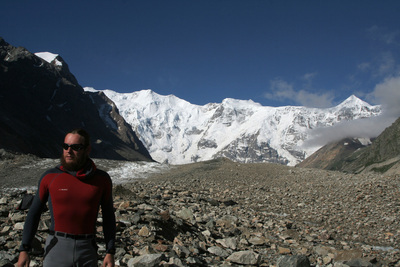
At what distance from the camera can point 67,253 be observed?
3.97 m

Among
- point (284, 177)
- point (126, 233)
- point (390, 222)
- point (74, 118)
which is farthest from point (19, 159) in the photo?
point (74, 118)

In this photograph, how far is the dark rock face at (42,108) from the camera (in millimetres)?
89288

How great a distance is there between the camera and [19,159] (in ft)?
113

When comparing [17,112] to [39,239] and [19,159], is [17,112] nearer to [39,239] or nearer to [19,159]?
[19,159]

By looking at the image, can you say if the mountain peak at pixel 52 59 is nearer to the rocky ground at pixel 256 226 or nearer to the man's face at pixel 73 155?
the rocky ground at pixel 256 226

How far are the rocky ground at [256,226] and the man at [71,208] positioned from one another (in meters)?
2.07

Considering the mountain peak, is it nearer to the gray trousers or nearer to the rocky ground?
the rocky ground

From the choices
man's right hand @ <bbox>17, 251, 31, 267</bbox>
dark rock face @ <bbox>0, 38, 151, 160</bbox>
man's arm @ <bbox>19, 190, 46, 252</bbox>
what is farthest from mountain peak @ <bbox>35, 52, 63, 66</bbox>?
man's right hand @ <bbox>17, 251, 31, 267</bbox>

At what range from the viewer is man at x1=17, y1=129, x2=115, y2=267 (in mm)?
3998

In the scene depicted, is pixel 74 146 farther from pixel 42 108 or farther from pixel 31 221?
pixel 42 108

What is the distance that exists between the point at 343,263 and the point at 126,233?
590cm

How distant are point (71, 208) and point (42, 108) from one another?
137 metres

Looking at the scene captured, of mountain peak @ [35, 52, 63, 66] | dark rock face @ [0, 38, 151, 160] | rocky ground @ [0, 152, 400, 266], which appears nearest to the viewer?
rocky ground @ [0, 152, 400, 266]

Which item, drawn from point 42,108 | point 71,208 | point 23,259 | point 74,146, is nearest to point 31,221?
point 23,259
